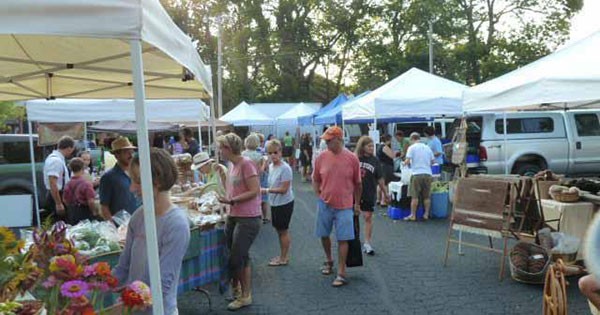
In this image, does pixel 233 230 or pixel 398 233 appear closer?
pixel 233 230

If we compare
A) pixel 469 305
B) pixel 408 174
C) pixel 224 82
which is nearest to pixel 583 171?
pixel 408 174

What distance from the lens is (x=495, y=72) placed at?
97.3 feet

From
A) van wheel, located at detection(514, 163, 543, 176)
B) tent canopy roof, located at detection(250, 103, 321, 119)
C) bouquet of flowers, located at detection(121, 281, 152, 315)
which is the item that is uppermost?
tent canopy roof, located at detection(250, 103, 321, 119)

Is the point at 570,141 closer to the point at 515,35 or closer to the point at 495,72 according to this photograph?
the point at 495,72

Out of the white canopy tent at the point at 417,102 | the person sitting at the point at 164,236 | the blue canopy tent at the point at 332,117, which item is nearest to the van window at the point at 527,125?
the white canopy tent at the point at 417,102

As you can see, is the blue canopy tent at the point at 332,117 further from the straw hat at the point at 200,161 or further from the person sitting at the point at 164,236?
the person sitting at the point at 164,236

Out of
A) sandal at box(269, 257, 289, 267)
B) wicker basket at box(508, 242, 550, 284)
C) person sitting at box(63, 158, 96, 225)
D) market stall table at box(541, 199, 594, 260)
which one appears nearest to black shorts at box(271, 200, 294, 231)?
sandal at box(269, 257, 289, 267)

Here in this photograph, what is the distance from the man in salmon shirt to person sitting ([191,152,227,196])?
107cm

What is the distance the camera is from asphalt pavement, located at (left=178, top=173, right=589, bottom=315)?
503 cm

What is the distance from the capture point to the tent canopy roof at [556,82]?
5098mm

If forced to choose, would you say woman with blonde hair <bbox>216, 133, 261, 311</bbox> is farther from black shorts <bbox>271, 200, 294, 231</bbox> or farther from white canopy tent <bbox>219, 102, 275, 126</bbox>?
white canopy tent <bbox>219, 102, 275, 126</bbox>

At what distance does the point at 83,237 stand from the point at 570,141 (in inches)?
493

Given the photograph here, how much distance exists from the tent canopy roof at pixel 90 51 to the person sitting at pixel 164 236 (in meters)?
0.56

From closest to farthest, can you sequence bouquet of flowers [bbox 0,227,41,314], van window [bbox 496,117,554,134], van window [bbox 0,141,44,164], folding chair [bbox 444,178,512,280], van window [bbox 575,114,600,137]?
bouquet of flowers [bbox 0,227,41,314] < folding chair [bbox 444,178,512,280] < van window [bbox 0,141,44,164] < van window [bbox 496,117,554,134] < van window [bbox 575,114,600,137]
